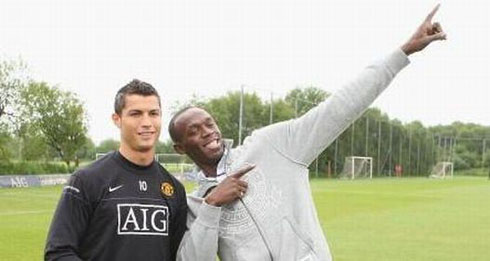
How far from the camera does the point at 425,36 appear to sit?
357cm

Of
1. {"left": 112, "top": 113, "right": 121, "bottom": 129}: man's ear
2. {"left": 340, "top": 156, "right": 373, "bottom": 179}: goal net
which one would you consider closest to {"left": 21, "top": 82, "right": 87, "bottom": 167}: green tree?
{"left": 340, "top": 156, "right": 373, "bottom": 179}: goal net

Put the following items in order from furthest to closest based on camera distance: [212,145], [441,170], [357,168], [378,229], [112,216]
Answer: [441,170] → [357,168] → [378,229] → [212,145] → [112,216]

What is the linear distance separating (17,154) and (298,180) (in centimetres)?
4486

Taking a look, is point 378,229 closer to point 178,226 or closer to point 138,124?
point 178,226

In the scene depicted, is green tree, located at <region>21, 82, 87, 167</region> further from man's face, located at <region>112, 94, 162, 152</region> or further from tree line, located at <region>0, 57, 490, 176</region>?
man's face, located at <region>112, 94, 162, 152</region>

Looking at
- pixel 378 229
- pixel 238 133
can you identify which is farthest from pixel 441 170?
pixel 378 229

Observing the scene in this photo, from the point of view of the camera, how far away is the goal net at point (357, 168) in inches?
2470

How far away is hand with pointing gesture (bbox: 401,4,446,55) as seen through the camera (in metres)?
3.56

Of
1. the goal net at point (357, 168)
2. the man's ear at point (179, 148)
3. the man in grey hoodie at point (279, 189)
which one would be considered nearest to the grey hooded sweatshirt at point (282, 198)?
the man in grey hoodie at point (279, 189)

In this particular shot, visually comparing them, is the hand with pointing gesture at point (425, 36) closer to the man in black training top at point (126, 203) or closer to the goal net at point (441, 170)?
the man in black training top at point (126, 203)

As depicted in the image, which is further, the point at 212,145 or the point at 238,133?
the point at 238,133

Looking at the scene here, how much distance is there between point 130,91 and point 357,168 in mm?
62403

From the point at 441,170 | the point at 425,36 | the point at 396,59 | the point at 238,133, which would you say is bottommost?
the point at 441,170

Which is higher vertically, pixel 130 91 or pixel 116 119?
pixel 130 91
